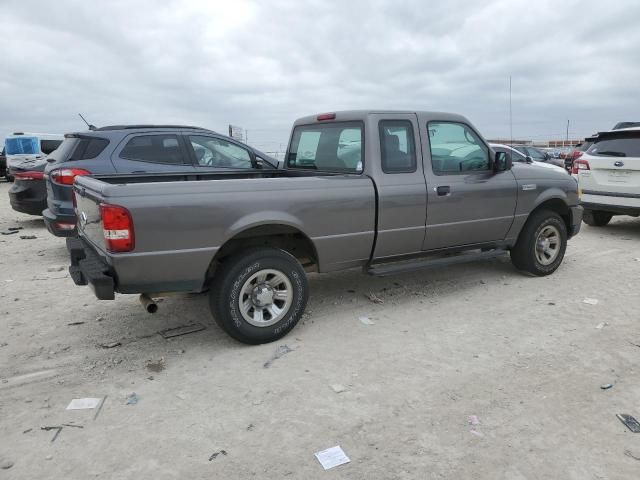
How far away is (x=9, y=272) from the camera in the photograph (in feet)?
21.1

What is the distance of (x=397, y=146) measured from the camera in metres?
4.84

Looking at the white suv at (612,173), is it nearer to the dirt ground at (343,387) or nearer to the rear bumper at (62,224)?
Answer: the dirt ground at (343,387)

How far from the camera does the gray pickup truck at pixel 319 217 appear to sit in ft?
11.9

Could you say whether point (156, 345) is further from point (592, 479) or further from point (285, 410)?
point (592, 479)

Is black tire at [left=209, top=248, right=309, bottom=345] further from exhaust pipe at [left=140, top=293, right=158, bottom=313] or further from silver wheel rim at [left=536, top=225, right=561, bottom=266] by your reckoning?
silver wheel rim at [left=536, top=225, right=561, bottom=266]

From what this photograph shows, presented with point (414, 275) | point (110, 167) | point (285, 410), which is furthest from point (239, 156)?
point (285, 410)

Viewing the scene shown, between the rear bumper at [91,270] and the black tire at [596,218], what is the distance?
28.2ft

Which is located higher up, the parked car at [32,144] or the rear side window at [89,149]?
the parked car at [32,144]

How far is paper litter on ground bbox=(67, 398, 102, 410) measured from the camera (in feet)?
10.5

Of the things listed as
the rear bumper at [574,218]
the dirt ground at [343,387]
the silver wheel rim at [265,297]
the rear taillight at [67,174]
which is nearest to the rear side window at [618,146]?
the rear bumper at [574,218]

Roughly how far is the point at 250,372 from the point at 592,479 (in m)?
2.21

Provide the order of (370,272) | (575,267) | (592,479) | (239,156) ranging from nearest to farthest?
(592,479) < (370,272) < (575,267) < (239,156)

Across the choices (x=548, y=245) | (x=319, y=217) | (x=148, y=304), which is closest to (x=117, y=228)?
(x=148, y=304)

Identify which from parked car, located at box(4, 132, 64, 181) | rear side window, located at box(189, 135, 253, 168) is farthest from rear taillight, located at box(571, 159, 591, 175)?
parked car, located at box(4, 132, 64, 181)
